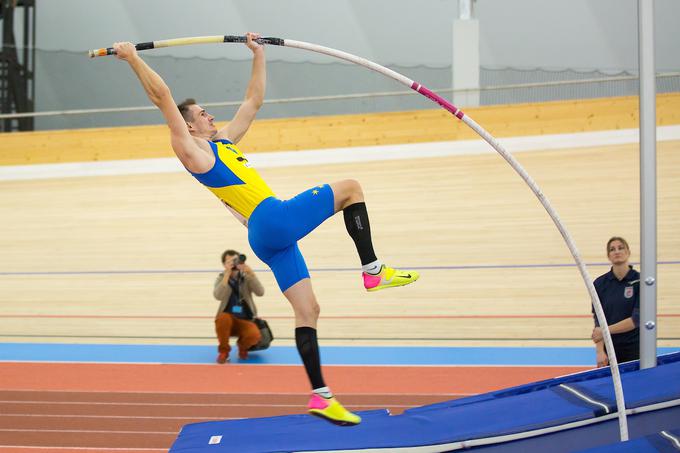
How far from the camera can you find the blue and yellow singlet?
3590mm

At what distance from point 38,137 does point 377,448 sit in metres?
10.2

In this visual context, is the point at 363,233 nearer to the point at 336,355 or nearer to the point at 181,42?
the point at 181,42

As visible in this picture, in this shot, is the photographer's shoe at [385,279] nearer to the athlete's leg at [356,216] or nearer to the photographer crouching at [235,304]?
the athlete's leg at [356,216]

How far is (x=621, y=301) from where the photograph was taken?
4.85 m

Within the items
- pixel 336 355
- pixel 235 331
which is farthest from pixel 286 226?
pixel 336 355

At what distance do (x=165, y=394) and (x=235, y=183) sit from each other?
3355mm

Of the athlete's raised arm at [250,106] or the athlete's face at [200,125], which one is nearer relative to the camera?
the athlete's face at [200,125]

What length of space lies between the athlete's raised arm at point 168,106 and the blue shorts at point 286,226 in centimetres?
34

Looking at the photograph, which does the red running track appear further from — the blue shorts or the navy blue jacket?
the blue shorts

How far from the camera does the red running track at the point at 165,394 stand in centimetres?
548

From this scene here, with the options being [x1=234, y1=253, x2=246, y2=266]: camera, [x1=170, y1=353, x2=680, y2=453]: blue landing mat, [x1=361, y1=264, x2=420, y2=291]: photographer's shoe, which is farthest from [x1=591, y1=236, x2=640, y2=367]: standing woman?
[x1=234, y1=253, x2=246, y2=266]: camera

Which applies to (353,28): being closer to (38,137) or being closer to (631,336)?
(38,137)

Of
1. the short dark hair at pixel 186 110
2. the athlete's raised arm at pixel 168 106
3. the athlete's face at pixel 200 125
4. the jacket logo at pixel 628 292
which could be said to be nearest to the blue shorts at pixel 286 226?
the athlete's raised arm at pixel 168 106

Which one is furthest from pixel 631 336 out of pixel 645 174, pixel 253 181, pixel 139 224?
pixel 139 224
